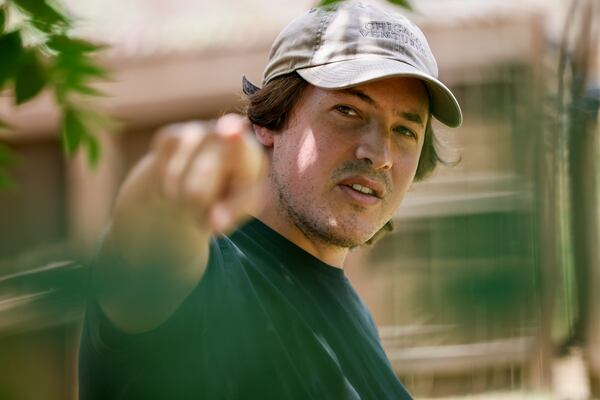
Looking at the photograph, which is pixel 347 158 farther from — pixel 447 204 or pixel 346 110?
pixel 447 204

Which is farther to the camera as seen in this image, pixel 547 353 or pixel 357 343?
pixel 357 343

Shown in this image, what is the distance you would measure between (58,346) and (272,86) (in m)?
1.62

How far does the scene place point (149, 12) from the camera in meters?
6.77

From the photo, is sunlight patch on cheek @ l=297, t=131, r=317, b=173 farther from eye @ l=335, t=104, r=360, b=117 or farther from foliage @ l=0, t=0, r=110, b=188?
foliage @ l=0, t=0, r=110, b=188

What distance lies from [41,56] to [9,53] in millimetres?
68

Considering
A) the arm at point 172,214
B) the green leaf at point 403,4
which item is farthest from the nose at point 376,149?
the arm at point 172,214

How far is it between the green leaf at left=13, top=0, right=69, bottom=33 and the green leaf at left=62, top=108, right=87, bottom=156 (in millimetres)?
194

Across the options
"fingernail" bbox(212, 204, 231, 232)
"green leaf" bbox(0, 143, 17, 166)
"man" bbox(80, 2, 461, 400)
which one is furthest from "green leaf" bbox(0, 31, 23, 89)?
"fingernail" bbox(212, 204, 231, 232)

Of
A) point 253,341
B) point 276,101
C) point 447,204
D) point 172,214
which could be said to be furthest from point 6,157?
point 276,101

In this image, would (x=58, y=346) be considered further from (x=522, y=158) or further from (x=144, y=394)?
(x=522, y=158)

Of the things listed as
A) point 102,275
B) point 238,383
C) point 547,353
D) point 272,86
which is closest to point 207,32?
point 272,86

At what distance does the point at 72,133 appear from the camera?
4.65ft

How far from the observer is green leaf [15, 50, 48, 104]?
4.11 ft

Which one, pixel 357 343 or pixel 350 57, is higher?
pixel 350 57
